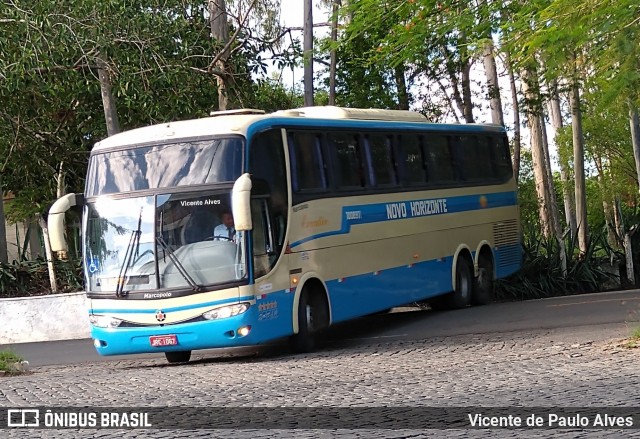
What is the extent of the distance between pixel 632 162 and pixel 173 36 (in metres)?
34.7

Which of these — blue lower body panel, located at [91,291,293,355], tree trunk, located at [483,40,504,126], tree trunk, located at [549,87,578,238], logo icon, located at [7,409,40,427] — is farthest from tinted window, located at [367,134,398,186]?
tree trunk, located at [549,87,578,238]

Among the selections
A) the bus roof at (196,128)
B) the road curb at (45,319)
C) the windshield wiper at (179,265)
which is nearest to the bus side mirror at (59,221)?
the bus roof at (196,128)

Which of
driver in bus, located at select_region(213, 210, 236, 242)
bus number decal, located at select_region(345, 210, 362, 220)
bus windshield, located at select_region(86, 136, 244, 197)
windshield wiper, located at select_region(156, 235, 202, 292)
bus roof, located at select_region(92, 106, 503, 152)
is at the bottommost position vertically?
windshield wiper, located at select_region(156, 235, 202, 292)

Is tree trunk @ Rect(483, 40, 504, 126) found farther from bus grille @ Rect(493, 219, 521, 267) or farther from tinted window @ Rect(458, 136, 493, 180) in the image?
tinted window @ Rect(458, 136, 493, 180)

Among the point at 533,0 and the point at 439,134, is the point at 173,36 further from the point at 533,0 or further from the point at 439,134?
the point at 533,0

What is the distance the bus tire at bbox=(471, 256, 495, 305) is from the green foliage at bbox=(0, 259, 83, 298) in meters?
8.01

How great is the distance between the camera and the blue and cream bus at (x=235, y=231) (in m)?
15.4

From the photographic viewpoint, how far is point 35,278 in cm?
2606

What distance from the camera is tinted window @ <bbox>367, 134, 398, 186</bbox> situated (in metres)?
19.4

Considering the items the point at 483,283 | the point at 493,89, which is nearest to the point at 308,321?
the point at 483,283

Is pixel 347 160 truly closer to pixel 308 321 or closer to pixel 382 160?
pixel 382 160

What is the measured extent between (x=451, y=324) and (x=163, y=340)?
5631 millimetres

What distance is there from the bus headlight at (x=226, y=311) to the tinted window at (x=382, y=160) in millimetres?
4687

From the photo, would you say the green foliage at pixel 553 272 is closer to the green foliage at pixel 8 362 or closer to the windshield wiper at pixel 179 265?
the windshield wiper at pixel 179 265
